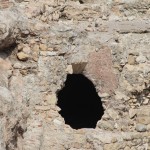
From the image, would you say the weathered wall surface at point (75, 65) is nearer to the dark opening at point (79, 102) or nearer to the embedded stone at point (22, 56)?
the embedded stone at point (22, 56)

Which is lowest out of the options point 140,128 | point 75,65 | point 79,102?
point 79,102

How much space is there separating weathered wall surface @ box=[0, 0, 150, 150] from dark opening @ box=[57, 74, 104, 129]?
1.62 metres

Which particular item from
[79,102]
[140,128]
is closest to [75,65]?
[140,128]

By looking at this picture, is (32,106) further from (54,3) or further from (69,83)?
(69,83)

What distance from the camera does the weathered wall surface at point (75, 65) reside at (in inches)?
298

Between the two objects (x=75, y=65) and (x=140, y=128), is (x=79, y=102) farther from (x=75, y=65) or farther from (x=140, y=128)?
(x=140, y=128)

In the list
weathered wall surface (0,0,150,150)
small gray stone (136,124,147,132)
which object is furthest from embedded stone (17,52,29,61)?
small gray stone (136,124,147,132)

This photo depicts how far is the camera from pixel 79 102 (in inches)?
387

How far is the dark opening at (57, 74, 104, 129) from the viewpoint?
31.6 feet

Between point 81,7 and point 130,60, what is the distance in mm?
1115

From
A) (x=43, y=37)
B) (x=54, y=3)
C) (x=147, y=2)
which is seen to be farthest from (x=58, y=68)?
(x=147, y=2)

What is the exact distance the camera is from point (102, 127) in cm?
783

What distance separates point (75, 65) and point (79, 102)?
201 cm

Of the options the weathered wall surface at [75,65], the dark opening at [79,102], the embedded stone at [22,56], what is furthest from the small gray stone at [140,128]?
→ the embedded stone at [22,56]
